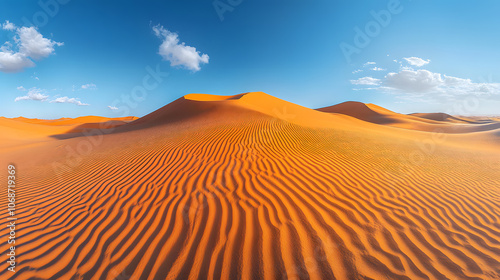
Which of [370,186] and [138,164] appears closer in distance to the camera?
[370,186]

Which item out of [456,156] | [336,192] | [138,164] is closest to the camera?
[336,192]

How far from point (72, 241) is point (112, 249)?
0.87 m

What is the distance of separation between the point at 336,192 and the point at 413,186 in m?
2.16

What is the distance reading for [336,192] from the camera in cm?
390

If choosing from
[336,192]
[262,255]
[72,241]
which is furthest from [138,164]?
[336,192]

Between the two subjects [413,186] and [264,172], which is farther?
[264,172]

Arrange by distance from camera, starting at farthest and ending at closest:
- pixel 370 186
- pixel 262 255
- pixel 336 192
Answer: pixel 370 186 → pixel 336 192 → pixel 262 255

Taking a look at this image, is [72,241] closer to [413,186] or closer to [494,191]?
[413,186]

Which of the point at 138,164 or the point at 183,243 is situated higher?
the point at 138,164

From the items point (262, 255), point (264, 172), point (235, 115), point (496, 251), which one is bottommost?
point (496, 251)

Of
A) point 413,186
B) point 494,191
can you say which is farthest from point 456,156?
point 413,186

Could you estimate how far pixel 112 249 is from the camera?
105 inches

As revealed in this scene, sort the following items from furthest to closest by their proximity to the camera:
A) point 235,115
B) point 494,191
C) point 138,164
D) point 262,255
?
point 235,115, point 138,164, point 494,191, point 262,255

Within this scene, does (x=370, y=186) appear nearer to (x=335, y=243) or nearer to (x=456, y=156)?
(x=335, y=243)
